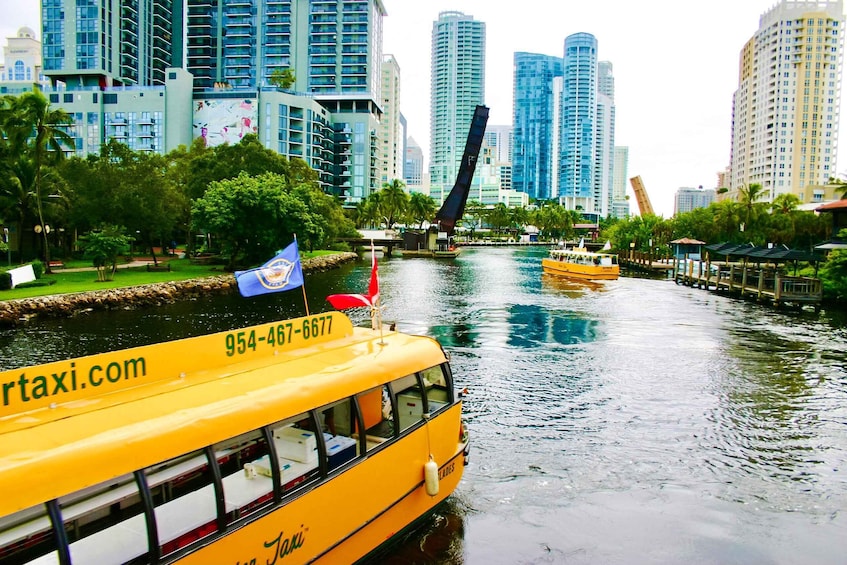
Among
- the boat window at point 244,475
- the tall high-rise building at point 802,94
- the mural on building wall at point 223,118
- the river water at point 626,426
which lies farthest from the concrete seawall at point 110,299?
the tall high-rise building at point 802,94

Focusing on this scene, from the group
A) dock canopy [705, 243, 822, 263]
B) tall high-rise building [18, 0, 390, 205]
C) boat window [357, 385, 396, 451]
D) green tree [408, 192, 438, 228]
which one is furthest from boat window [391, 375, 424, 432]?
green tree [408, 192, 438, 228]

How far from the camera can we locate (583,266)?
6338cm

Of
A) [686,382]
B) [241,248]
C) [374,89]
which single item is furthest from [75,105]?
[686,382]

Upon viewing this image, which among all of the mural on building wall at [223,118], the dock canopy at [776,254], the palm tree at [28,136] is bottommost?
the dock canopy at [776,254]

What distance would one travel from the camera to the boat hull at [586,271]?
6125cm

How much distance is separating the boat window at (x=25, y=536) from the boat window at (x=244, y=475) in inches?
67.8

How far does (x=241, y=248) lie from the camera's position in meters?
55.6

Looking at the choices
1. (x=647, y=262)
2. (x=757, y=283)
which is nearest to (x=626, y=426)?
(x=757, y=283)

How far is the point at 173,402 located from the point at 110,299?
3303cm

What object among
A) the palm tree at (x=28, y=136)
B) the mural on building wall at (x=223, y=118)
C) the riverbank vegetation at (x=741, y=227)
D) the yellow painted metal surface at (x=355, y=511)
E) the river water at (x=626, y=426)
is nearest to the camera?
the yellow painted metal surface at (x=355, y=511)

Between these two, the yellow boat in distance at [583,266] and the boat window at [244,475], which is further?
the yellow boat in distance at [583,266]

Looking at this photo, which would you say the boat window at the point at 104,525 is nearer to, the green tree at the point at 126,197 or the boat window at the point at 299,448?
the boat window at the point at 299,448

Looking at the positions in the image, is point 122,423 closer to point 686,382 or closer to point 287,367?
point 287,367

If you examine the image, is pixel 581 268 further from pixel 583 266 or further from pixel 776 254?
pixel 776 254
